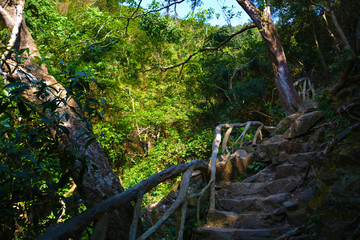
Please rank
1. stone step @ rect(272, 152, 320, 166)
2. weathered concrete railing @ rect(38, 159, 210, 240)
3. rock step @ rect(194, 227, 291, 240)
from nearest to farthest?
weathered concrete railing @ rect(38, 159, 210, 240)
rock step @ rect(194, 227, 291, 240)
stone step @ rect(272, 152, 320, 166)

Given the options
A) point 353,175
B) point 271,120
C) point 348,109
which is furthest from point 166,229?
point 271,120

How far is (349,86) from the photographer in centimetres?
330

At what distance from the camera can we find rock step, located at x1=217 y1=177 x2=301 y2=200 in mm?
3467

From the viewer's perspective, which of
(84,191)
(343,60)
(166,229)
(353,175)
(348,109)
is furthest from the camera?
(343,60)

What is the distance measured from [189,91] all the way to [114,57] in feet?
12.8

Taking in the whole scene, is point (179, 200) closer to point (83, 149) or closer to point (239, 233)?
point (239, 233)

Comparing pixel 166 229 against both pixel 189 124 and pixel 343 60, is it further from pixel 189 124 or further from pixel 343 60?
pixel 189 124

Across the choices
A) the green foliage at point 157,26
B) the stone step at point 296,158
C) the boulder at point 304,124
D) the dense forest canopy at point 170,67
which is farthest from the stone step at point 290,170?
the green foliage at point 157,26

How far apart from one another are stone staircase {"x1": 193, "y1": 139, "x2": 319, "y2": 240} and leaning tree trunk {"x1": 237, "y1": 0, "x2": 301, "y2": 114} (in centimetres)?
260

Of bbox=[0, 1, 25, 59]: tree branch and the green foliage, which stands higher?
the green foliage

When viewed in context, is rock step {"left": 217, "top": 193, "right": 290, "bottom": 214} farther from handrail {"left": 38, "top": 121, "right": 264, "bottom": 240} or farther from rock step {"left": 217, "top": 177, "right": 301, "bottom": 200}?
handrail {"left": 38, "top": 121, "right": 264, "bottom": 240}

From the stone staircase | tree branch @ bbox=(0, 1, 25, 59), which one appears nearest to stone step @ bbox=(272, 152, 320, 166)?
the stone staircase

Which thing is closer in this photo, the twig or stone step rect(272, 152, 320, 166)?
the twig

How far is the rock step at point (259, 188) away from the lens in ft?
11.4
